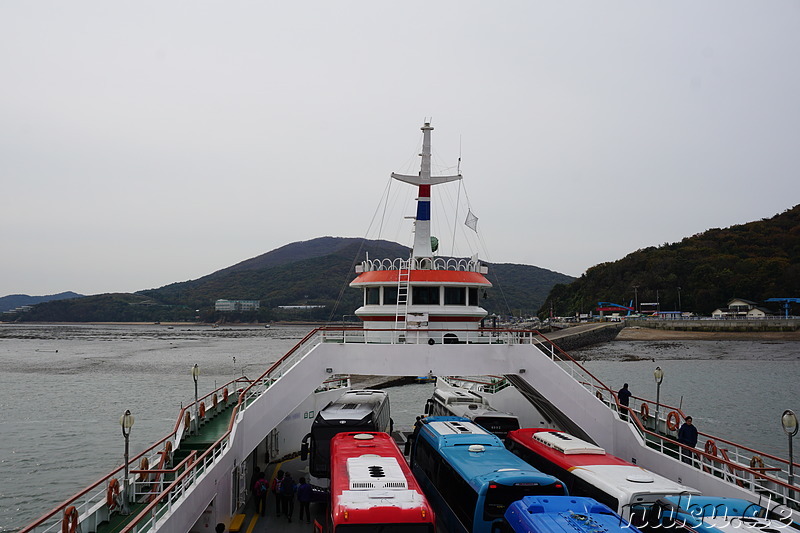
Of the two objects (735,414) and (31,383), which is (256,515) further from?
(31,383)

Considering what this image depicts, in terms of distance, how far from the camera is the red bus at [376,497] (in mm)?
9227

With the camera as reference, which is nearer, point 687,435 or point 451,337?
point 687,435

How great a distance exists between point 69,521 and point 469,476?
7.04m

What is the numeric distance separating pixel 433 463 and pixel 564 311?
15848 centimetres

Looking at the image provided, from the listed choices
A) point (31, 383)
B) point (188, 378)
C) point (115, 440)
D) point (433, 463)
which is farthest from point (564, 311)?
point (433, 463)

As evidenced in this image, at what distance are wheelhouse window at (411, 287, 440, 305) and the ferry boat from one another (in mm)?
37

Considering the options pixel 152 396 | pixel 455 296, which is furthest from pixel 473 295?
pixel 152 396

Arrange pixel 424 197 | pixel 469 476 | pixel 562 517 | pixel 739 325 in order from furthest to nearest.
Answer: pixel 739 325 → pixel 424 197 → pixel 469 476 → pixel 562 517

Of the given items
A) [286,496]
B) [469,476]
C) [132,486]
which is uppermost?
[469,476]

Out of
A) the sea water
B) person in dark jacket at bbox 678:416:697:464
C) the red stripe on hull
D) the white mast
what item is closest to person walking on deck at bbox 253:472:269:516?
the red stripe on hull

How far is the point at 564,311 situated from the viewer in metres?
166

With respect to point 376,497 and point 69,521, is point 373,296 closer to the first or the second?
point 376,497

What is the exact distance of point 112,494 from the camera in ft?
37.2

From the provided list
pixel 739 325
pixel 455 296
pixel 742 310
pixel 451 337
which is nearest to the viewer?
pixel 451 337
